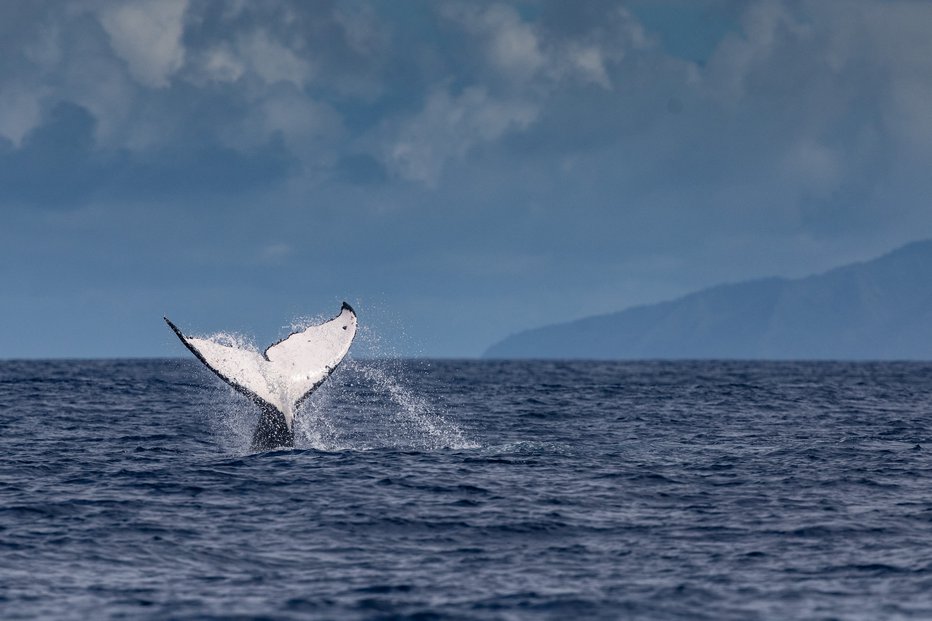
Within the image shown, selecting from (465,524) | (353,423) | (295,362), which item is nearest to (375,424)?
(353,423)

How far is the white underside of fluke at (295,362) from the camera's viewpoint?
723 inches

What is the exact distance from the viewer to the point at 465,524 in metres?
15.2

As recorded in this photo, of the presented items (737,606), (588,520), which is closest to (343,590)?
(737,606)

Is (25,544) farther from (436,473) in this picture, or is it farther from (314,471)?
(436,473)

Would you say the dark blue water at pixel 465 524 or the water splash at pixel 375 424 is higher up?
the water splash at pixel 375 424

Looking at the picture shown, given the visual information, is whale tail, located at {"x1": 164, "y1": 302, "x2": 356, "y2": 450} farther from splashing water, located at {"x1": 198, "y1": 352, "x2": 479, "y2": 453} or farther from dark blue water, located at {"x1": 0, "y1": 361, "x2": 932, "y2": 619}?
dark blue water, located at {"x1": 0, "y1": 361, "x2": 932, "y2": 619}

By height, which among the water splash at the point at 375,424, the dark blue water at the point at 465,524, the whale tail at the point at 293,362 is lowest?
the dark blue water at the point at 465,524

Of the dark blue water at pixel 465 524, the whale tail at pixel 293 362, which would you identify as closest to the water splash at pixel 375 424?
the dark blue water at pixel 465 524

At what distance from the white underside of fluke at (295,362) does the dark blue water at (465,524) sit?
3.95 ft

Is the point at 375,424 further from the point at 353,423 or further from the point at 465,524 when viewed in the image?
the point at 465,524

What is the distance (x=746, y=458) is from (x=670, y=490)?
4.87m

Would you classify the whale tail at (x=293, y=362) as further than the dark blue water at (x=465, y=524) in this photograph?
Yes

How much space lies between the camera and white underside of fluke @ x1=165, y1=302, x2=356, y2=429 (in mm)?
18359

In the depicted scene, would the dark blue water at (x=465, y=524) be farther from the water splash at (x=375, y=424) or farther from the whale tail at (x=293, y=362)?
the whale tail at (x=293, y=362)
